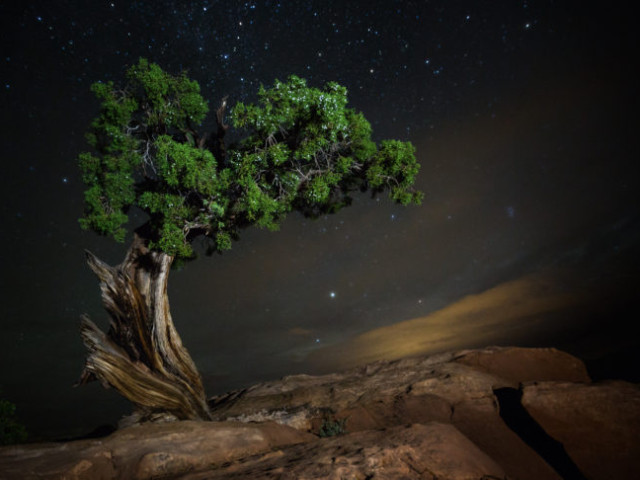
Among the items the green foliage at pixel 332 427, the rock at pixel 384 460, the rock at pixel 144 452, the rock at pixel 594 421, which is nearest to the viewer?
the rock at pixel 384 460

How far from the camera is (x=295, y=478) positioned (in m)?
4.72

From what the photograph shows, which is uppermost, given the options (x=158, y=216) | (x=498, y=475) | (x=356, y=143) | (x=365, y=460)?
(x=356, y=143)

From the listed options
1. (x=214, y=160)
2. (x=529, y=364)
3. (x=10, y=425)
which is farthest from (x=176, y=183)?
(x=529, y=364)

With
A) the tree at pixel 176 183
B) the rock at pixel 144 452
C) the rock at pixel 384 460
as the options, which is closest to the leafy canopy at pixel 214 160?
the tree at pixel 176 183

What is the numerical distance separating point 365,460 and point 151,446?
5.08 metres

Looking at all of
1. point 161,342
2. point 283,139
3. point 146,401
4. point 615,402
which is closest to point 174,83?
point 283,139

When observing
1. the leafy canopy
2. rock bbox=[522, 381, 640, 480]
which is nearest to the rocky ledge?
rock bbox=[522, 381, 640, 480]

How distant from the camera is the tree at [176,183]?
999 centimetres

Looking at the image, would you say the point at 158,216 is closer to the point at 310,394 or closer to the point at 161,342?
the point at 161,342

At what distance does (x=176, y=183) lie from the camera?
9.75 metres

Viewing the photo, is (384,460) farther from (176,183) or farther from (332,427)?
(176,183)

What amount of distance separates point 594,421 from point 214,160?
12.8 meters

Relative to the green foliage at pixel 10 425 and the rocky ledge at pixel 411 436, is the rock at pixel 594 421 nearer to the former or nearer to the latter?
the rocky ledge at pixel 411 436

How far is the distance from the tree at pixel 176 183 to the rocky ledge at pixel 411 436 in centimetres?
284
